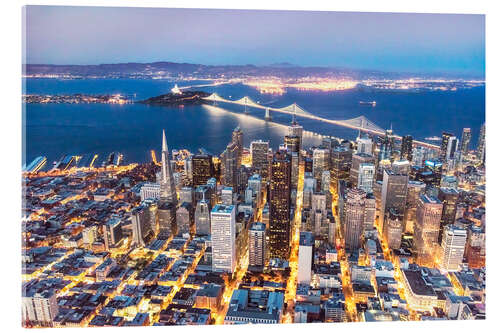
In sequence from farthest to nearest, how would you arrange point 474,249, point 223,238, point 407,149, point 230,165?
point 230,165 < point 407,149 < point 223,238 < point 474,249

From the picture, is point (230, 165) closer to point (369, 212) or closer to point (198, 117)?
point (198, 117)

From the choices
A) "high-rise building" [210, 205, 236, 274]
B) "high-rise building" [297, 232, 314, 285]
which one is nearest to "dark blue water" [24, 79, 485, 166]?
"high-rise building" [210, 205, 236, 274]

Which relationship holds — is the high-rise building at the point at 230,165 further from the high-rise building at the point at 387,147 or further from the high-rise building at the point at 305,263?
the high-rise building at the point at 387,147

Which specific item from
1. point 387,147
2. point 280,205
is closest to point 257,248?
point 280,205

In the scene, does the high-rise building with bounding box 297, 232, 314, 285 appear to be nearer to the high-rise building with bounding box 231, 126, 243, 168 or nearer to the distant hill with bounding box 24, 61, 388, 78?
the distant hill with bounding box 24, 61, 388, 78

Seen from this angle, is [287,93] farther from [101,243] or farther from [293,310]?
[101,243]

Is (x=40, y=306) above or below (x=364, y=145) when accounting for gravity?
below

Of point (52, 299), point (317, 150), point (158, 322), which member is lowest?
point (158, 322)

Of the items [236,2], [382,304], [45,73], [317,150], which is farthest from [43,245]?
[317,150]
